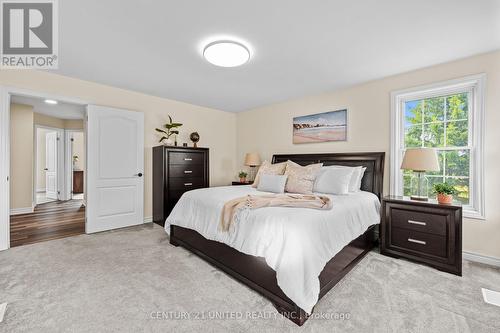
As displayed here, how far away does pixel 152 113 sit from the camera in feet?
13.8

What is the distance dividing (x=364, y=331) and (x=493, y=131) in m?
2.60

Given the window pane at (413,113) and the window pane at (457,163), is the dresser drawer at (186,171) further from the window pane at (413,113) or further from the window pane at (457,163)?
the window pane at (457,163)

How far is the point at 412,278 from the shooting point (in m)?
2.16

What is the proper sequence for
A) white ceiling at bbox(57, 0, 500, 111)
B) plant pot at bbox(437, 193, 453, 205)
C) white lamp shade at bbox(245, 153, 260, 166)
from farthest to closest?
white lamp shade at bbox(245, 153, 260, 166) → plant pot at bbox(437, 193, 453, 205) → white ceiling at bbox(57, 0, 500, 111)

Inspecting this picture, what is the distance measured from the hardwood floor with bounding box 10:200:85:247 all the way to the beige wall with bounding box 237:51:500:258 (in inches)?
138

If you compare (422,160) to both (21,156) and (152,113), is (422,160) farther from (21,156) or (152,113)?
(21,156)

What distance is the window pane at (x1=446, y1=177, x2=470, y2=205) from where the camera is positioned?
2674 millimetres

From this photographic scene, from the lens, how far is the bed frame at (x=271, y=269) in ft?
5.65

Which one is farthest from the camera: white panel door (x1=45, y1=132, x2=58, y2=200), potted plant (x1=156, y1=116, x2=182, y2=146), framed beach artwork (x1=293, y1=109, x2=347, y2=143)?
white panel door (x1=45, y1=132, x2=58, y2=200)

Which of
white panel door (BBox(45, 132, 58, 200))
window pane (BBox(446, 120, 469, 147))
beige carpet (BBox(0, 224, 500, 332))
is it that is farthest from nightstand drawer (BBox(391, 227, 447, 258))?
white panel door (BBox(45, 132, 58, 200))

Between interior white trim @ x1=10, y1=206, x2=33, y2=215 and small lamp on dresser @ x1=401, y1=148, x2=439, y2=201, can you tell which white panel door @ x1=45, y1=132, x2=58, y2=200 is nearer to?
interior white trim @ x1=10, y1=206, x2=33, y2=215

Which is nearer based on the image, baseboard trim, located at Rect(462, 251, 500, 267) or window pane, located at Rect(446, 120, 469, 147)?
baseboard trim, located at Rect(462, 251, 500, 267)

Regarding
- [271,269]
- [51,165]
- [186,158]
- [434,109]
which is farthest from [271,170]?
[51,165]

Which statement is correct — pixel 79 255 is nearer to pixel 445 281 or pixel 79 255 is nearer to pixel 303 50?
pixel 303 50
